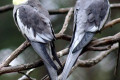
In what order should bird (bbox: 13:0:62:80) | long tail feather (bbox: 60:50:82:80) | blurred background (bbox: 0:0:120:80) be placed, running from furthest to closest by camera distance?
blurred background (bbox: 0:0:120:80) → bird (bbox: 13:0:62:80) → long tail feather (bbox: 60:50:82:80)

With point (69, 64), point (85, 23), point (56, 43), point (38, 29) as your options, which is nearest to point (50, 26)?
point (38, 29)

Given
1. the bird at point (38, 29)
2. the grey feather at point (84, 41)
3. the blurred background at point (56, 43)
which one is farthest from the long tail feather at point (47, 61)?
the blurred background at point (56, 43)

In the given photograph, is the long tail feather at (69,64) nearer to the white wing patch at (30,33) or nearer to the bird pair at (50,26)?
the bird pair at (50,26)

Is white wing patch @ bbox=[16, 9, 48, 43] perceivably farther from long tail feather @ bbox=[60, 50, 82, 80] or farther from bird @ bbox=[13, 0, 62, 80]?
long tail feather @ bbox=[60, 50, 82, 80]

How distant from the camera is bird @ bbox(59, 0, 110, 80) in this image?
8.25 ft

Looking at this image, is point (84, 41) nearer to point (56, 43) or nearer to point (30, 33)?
point (30, 33)

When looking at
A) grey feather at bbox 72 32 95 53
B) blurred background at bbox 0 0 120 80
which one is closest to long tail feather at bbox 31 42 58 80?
grey feather at bbox 72 32 95 53

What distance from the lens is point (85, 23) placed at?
269 centimetres

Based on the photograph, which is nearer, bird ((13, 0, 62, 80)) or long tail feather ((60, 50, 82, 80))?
long tail feather ((60, 50, 82, 80))

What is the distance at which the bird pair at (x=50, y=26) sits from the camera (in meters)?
2.49

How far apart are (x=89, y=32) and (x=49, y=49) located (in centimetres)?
30

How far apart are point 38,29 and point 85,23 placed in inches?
12.4

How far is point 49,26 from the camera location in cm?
266

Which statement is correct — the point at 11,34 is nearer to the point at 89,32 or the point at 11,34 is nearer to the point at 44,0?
the point at 44,0
